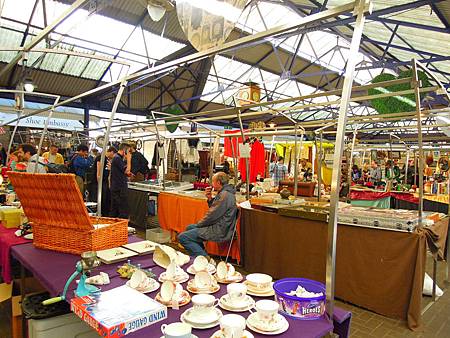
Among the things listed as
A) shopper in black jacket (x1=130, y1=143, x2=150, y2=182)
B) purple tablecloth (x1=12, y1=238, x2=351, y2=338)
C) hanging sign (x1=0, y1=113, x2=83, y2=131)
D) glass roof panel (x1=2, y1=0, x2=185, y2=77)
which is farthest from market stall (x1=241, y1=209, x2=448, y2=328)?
hanging sign (x1=0, y1=113, x2=83, y2=131)

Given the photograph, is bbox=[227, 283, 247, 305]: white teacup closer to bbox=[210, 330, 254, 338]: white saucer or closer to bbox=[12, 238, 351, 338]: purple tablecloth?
bbox=[12, 238, 351, 338]: purple tablecloth

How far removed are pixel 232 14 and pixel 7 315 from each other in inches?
136

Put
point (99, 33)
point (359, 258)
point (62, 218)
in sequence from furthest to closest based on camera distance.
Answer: point (99, 33), point (359, 258), point (62, 218)

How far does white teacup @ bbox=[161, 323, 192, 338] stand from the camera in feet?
3.74

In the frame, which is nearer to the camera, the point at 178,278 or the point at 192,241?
the point at 178,278

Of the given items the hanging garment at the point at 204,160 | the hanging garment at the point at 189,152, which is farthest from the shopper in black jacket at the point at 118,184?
the hanging garment at the point at 204,160

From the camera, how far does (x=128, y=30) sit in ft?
35.1

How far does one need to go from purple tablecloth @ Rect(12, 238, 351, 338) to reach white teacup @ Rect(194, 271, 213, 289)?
0.23ft

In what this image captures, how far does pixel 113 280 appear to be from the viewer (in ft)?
5.92

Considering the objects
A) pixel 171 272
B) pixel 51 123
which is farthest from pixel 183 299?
pixel 51 123

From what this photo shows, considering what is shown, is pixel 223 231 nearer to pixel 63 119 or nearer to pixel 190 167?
pixel 190 167

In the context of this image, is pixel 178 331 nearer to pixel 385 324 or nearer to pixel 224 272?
pixel 224 272

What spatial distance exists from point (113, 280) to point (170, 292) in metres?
0.46

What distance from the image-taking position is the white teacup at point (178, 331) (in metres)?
1.14
